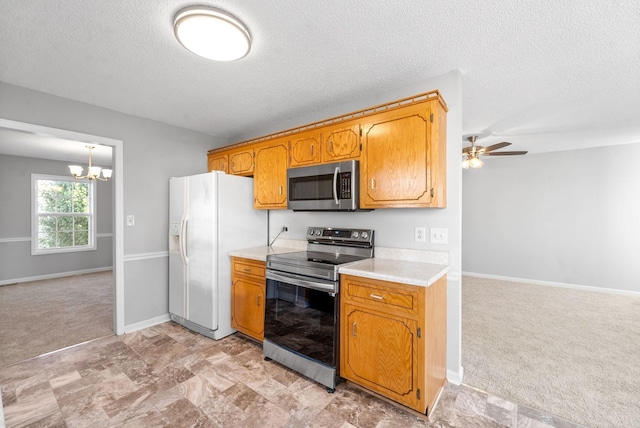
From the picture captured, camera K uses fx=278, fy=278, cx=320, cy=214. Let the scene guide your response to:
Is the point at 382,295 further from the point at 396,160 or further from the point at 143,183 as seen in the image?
the point at 143,183

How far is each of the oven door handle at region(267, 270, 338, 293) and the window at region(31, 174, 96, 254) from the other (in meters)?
5.86

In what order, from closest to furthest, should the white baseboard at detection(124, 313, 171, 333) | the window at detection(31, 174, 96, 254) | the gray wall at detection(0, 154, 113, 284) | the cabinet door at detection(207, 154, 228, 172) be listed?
the white baseboard at detection(124, 313, 171, 333) → the cabinet door at detection(207, 154, 228, 172) → the gray wall at detection(0, 154, 113, 284) → the window at detection(31, 174, 96, 254)

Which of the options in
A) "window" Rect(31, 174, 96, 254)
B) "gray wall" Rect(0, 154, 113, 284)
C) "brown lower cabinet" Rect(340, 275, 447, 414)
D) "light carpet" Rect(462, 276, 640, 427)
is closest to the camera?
A: "brown lower cabinet" Rect(340, 275, 447, 414)

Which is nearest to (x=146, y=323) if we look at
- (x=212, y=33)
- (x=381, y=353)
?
(x=381, y=353)

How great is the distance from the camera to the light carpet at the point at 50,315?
2.77m

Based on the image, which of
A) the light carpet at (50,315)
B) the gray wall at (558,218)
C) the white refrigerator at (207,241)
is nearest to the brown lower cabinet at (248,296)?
the white refrigerator at (207,241)

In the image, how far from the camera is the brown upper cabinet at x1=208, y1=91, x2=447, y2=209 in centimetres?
204

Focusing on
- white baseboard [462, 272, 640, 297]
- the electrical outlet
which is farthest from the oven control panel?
white baseboard [462, 272, 640, 297]

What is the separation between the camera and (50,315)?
11.7 feet

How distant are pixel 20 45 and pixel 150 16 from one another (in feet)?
3.54

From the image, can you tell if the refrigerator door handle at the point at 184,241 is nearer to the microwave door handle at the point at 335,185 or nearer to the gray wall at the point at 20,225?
the microwave door handle at the point at 335,185

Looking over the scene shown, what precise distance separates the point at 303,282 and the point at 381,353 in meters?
0.75

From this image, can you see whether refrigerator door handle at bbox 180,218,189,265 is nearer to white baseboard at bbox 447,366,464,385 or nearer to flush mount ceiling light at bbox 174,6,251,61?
flush mount ceiling light at bbox 174,6,251,61

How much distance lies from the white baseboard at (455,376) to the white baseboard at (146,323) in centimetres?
311
